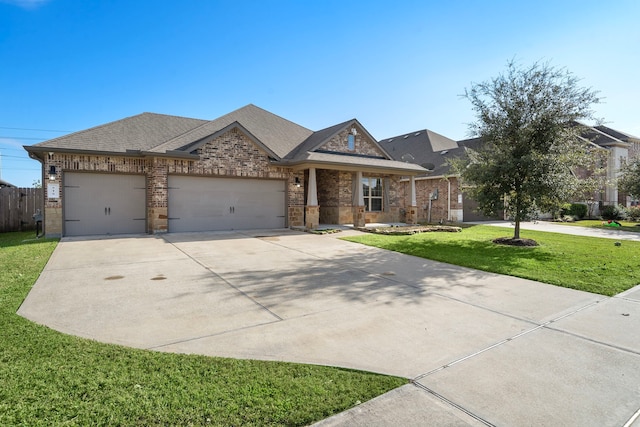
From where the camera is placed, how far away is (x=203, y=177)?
1440cm

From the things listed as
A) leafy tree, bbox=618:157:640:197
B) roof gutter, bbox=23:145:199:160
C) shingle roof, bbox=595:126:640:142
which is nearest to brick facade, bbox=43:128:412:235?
roof gutter, bbox=23:145:199:160

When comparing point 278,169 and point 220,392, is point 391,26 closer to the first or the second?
point 278,169

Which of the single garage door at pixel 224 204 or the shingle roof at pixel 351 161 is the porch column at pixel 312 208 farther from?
the single garage door at pixel 224 204

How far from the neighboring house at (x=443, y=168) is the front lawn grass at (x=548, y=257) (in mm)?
6046

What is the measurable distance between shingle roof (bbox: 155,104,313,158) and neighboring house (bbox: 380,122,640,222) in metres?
8.18

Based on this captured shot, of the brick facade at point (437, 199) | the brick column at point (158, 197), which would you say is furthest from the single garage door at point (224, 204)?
the brick facade at point (437, 199)

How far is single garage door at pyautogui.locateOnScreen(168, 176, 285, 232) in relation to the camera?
13953mm

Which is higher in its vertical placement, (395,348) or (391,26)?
(391,26)

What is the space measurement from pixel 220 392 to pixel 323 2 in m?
11.2

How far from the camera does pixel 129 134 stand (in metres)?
14.4

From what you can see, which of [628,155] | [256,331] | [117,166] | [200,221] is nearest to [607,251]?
[256,331]

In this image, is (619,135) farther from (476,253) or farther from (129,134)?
(129,134)

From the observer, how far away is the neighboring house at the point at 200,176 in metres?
12.7

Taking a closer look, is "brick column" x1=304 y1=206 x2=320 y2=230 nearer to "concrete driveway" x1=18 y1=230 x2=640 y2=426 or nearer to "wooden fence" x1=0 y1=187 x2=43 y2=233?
"concrete driveway" x1=18 y1=230 x2=640 y2=426
